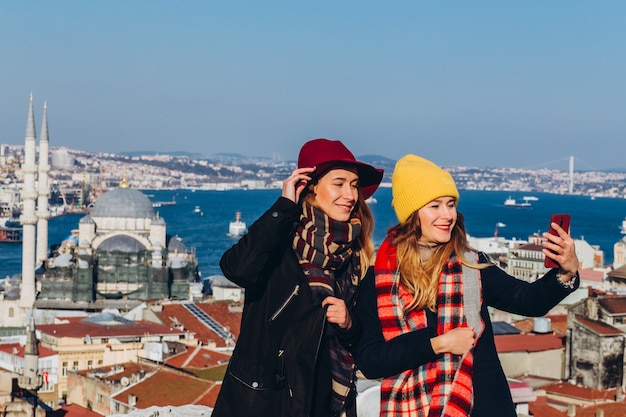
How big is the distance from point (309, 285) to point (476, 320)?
21.6 inches

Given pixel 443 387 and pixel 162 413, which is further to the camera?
pixel 162 413

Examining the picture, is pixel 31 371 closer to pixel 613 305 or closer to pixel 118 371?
pixel 118 371

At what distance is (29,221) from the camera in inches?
1674

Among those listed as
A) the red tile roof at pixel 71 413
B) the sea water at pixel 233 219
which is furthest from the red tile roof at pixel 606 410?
the sea water at pixel 233 219

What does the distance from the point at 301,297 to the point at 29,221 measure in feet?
132

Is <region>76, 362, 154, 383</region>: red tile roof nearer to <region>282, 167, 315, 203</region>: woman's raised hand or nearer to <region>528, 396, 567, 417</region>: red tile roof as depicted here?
<region>528, 396, 567, 417</region>: red tile roof

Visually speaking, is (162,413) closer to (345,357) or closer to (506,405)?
(345,357)

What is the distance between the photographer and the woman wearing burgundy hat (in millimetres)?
3508

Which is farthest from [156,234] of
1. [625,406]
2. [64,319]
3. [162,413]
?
[162,413]

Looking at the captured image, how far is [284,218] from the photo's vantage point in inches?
138

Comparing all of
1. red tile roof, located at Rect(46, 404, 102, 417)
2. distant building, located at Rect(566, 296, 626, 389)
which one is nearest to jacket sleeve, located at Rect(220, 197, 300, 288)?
red tile roof, located at Rect(46, 404, 102, 417)

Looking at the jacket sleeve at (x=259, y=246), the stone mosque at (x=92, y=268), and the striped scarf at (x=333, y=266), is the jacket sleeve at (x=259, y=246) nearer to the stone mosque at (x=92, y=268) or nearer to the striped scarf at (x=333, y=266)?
the striped scarf at (x=333, y=266)

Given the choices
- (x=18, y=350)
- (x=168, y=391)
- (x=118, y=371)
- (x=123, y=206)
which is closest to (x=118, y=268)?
(x=123, y=206)

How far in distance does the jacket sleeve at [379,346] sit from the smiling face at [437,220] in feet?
0.73
